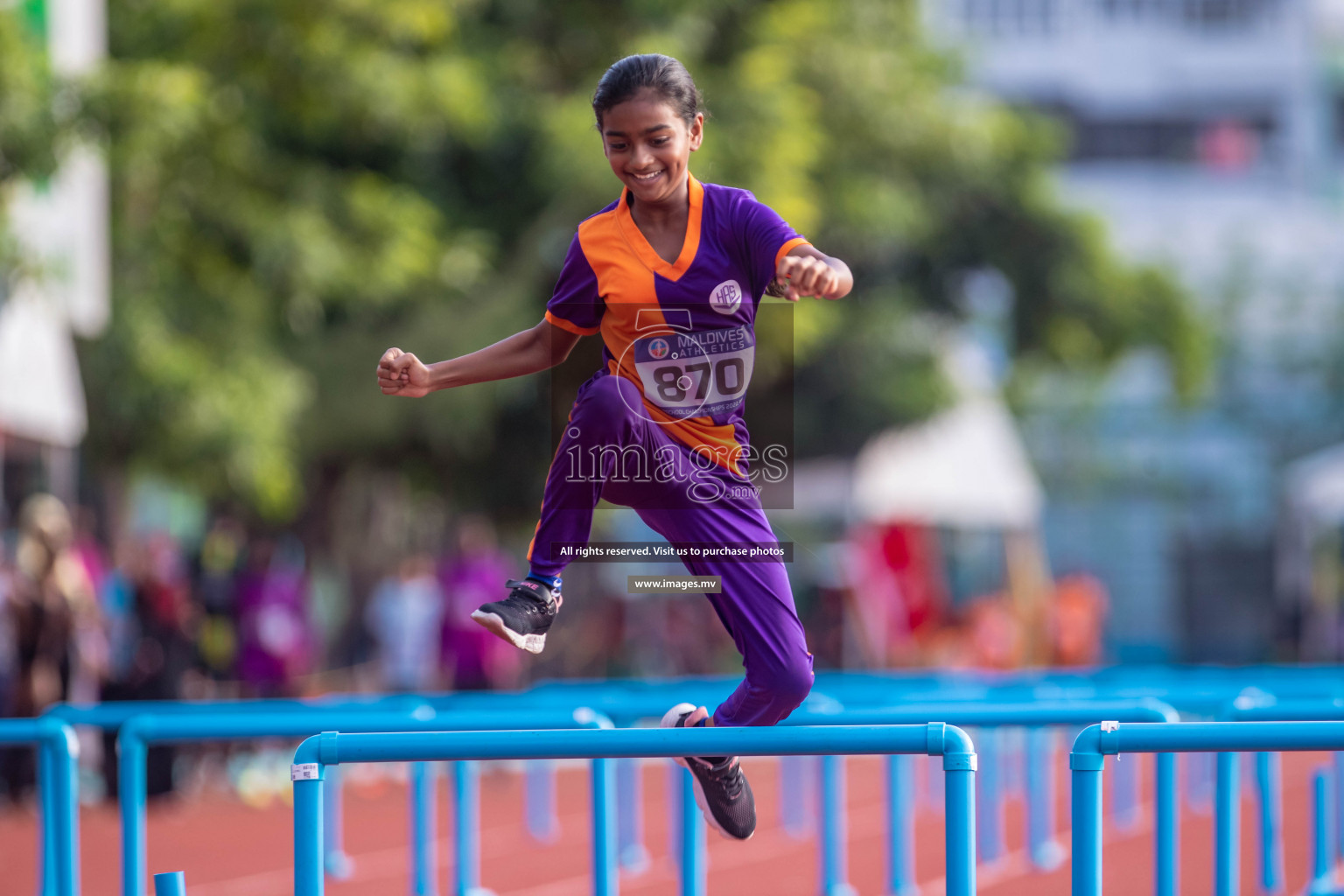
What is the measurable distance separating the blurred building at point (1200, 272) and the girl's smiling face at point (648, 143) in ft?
77.9

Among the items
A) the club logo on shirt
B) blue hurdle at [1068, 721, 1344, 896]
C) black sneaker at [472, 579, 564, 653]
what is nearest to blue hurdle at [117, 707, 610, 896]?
black sneaker at [472, 579, 564, 653]

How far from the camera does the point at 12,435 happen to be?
16.7m

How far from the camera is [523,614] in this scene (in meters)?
4.06

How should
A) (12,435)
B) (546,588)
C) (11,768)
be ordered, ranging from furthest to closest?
(12,435)
(11,768)
(546,588)

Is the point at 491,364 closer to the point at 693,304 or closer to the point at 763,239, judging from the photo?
the point at 693,304

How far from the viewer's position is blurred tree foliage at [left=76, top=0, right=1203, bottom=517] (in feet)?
38.6

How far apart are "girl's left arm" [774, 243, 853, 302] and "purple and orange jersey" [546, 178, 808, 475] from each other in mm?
207

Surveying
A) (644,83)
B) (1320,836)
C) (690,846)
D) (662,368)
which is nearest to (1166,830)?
(690,846)

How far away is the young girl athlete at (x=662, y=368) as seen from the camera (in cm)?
391

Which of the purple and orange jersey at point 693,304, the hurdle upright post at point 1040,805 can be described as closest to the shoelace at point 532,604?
the purple and orange jersey at point 693,304

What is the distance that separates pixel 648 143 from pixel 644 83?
123mm

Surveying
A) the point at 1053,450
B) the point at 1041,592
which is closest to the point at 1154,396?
the point at 1053,450

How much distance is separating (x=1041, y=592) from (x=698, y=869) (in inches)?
770

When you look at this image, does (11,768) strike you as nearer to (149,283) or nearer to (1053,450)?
(149,283)
